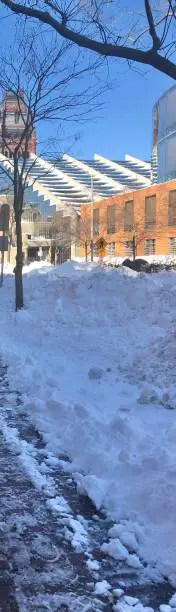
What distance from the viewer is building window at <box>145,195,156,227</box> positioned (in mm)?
74294

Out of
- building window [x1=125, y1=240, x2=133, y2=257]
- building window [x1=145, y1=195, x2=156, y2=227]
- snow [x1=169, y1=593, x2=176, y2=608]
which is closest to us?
snow [x1=169, y1=593, x2=176, y2=608]

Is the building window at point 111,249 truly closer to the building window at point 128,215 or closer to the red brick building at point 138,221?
the red brick building at point 138,221

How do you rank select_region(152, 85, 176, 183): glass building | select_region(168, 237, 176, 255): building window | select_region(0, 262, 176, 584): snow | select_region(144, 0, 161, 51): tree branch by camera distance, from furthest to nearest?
select_region(168, 237, 176, 255): building window, select_region(152, 85, 176, 183): glass building, select_region(144, 0, 161, 51): tree branch, select_region(0, 262, 176, 584): snow

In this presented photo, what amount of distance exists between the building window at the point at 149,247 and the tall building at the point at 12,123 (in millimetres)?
57750

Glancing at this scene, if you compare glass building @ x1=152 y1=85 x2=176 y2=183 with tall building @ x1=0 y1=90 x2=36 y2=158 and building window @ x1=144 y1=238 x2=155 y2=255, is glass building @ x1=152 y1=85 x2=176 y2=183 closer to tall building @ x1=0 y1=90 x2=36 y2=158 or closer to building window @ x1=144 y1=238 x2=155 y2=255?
building window @ x1=144 y1=238 x2=155 y2=255

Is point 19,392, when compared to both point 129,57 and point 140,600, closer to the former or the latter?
point 129,57

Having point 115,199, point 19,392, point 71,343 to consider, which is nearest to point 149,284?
point 71,343

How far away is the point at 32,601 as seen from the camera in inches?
119

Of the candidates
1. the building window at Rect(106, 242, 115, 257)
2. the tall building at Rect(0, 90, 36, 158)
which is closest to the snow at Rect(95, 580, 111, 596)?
the tall building at Rect(0, 90, 36, 158)

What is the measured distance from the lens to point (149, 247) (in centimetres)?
7606

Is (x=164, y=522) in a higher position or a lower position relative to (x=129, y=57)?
lower

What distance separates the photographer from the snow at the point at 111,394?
12.9 ft

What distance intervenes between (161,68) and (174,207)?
204ft

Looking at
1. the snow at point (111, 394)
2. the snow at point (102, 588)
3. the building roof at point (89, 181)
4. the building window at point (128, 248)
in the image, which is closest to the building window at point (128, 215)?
the building window at point (128, 248)
